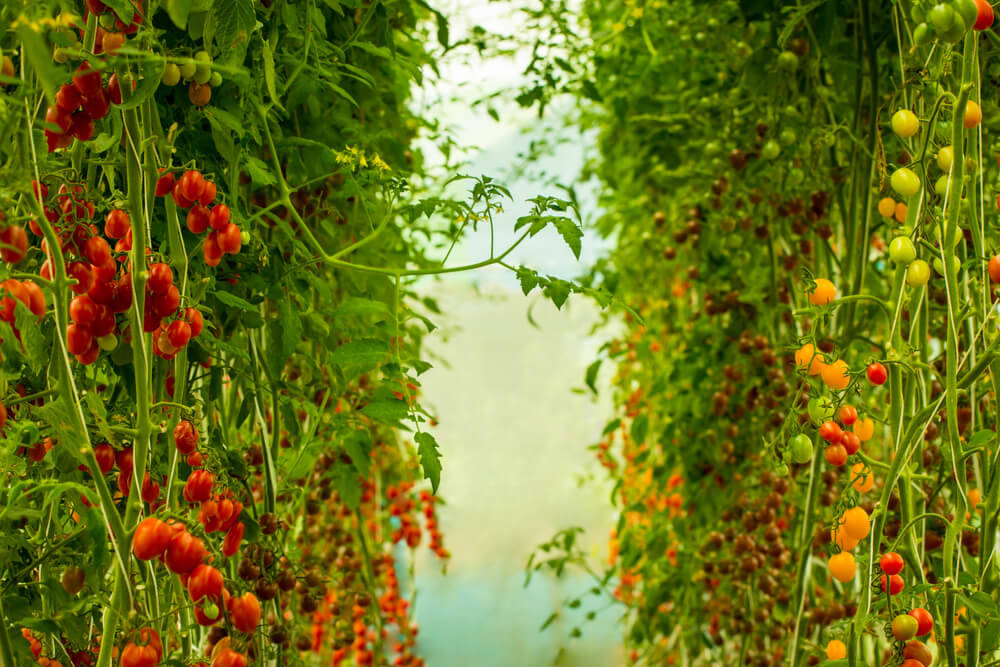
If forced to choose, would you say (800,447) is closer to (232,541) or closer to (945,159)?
(945,159)

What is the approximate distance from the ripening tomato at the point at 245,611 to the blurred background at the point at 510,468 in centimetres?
187

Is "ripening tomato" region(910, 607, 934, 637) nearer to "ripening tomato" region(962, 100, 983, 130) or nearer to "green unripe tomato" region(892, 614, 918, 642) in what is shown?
"green unripe tomato" region(892, 614, 918, 642)

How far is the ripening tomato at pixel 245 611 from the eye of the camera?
0.65m

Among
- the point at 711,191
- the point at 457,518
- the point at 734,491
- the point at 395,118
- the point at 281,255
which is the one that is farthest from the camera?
the point at 457,518

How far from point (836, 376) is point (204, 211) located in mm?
546

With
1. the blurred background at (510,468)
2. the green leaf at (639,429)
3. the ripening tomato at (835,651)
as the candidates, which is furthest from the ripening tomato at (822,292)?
the blurred background at (510,468)

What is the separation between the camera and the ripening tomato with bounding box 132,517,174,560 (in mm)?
557

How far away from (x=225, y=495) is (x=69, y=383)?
0.54ft

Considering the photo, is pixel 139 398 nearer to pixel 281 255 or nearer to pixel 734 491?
pixel 281 255

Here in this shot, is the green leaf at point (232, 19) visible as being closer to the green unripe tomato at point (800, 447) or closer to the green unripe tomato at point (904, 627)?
the green unripe tomato at point (800, 447)

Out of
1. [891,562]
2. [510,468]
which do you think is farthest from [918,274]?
[510,468]

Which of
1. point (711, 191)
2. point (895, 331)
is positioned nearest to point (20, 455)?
point (895, 331)

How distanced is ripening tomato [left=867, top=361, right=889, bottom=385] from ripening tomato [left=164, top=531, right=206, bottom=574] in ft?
1.91

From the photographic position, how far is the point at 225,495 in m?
0.67
